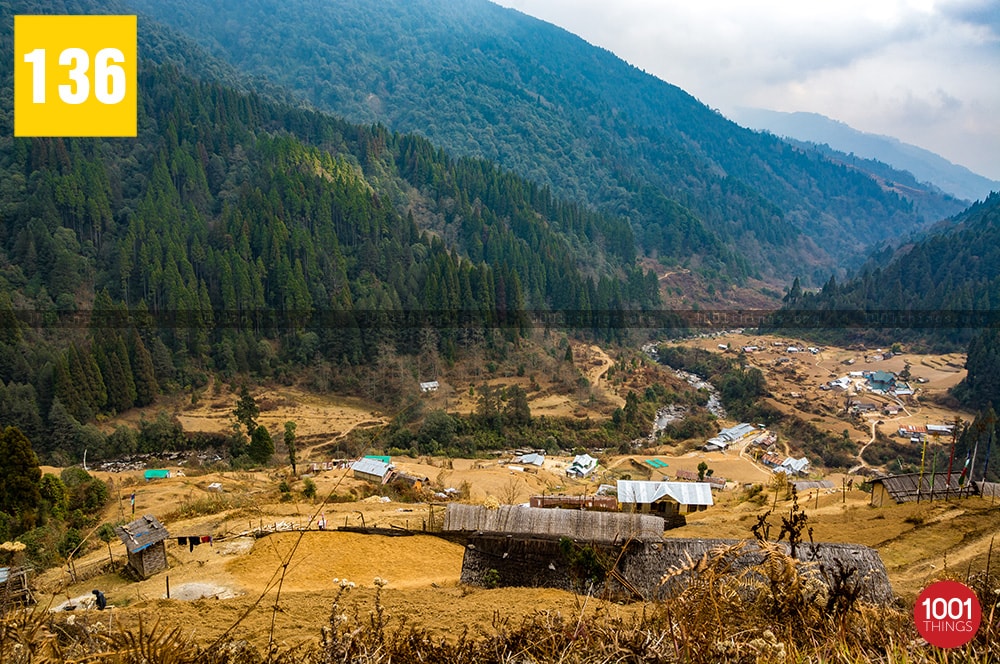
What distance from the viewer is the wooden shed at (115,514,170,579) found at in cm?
1048

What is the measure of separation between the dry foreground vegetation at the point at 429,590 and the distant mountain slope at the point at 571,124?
74851 mm

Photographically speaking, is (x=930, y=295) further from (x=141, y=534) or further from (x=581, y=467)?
(x=141, y=534)

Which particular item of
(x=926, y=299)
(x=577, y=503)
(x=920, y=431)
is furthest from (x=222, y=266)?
(x=926, y=299)

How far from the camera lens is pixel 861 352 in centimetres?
5891

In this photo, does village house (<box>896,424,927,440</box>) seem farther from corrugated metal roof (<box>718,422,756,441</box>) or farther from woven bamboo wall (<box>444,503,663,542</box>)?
woven bamboo wall (<box>444,503,663,542</box>)

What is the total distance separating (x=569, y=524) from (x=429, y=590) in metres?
2.40

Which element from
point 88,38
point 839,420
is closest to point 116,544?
point 88,38

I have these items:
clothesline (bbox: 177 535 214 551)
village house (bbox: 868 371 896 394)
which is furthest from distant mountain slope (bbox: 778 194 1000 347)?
clothesline (bbox: 177 535 214 551)

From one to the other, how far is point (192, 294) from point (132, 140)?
24572 millimetres

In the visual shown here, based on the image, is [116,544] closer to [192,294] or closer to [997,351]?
[192,294]

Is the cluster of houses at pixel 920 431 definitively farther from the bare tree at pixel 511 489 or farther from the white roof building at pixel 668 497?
the white roof building at pixel 668 497

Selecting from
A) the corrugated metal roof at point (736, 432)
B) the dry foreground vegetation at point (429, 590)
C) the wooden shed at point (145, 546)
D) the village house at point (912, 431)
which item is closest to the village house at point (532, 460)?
the dry foreground vegetation at point (429, 590)

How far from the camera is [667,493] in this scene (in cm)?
1664

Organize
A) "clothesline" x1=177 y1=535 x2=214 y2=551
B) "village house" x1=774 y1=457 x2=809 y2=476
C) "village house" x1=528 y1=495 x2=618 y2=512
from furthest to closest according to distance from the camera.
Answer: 1. "village house" x1=774 y1=457 x2=809 y2=476
2. "village house" x1=528 y1=495 x2=618 y2=512
3. "clothesline" x1=177 y1=535 x2=214 y2=551
